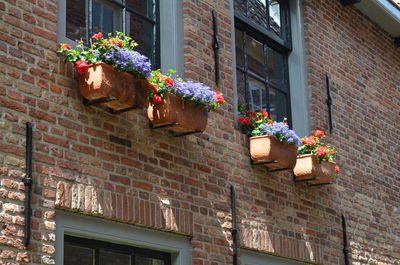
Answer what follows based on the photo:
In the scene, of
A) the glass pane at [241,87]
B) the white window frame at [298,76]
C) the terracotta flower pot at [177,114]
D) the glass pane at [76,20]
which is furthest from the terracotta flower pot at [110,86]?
the white window frame at [298,76]

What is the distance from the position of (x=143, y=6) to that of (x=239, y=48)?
4.91ft

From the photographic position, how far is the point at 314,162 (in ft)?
26.5

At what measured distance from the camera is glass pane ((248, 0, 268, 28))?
855cm

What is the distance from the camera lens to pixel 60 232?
5438 millimetres

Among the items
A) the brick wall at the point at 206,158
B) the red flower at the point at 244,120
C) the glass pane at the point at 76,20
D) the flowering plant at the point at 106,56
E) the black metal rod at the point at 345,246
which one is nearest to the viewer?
the brick wall at the point at 206,158

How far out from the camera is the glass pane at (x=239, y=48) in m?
8.12

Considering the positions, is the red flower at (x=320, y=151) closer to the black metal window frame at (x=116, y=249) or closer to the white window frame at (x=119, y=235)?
the white window frame at (x=119, y=235)

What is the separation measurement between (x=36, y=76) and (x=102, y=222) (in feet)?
3.72

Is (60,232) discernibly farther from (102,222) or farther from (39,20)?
(39,20)

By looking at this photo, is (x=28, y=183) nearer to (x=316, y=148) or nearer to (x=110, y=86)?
(x=110, y=86)

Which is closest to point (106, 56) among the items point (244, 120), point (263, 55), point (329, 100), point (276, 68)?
point (244, 120)

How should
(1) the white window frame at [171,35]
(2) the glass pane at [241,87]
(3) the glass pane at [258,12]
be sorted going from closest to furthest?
(1) the white window frame at [171,35], (2) the glass pane at [241,87], (3) the glass pane at [258,12]

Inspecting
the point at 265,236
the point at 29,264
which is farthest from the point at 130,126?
the point at 265,236

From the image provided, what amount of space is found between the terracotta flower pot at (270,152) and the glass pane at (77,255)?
2.19m
